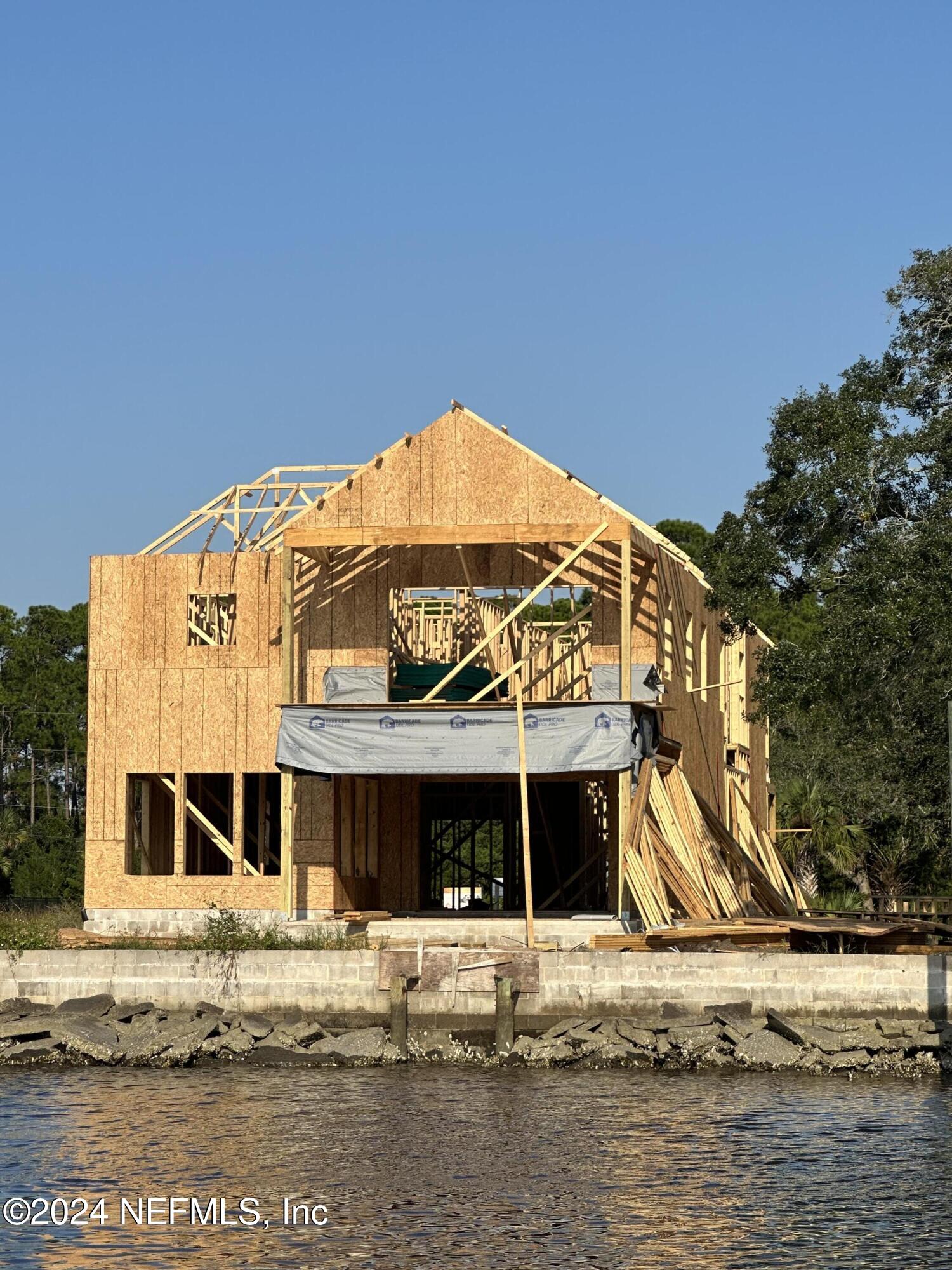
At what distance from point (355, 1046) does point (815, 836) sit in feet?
88.1

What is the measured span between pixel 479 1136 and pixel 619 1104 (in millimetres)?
2864

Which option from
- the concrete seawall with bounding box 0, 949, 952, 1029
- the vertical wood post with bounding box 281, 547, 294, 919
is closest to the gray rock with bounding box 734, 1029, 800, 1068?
the concrete seawall with bounding box 0, 949, 952, 1029

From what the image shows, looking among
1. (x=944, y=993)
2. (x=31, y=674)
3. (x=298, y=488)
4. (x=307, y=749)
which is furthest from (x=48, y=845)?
(x=944, y=993)

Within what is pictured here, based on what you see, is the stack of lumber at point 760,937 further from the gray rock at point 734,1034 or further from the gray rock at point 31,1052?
the gray rock at point 31,1052

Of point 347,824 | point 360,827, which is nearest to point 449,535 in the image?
point 347,824

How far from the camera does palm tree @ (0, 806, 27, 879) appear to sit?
62.8m

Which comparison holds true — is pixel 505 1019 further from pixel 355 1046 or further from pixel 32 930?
pixel 32 930

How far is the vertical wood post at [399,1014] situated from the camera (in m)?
27.1

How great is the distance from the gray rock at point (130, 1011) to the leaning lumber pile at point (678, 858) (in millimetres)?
8341

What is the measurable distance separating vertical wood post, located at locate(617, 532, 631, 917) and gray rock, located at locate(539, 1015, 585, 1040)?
538cm

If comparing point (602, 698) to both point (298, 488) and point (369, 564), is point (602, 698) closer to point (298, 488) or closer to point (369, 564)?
point (369, 564)

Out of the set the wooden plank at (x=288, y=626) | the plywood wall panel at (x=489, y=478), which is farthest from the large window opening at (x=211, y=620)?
the plywood wall panel at (x=489, y=478)

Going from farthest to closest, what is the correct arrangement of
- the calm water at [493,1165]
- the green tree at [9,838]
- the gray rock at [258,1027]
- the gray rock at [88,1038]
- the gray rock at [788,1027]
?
1. the green tree at [9,838]
2. the gray rock at [258,1027]
3. the gray rock at [88,1038]
4. the gray rock at [788,1027]
5. the calm water at [493,1165]

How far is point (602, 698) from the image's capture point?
3388 centimetres
